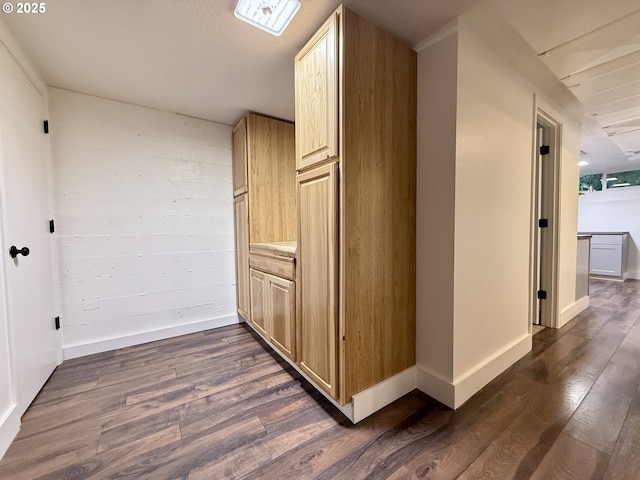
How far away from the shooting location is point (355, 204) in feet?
4.71

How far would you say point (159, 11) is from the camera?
1.41 m

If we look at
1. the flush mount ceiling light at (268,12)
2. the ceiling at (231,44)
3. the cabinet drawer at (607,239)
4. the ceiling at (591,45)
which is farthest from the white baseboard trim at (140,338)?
the cabinet drawer at (607,239)

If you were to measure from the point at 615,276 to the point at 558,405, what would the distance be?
5.43m

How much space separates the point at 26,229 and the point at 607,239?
8193mm

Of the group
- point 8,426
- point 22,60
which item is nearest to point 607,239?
point 8,426

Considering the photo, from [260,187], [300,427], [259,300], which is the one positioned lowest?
[300,427]

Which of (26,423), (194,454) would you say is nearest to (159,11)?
(194,454)

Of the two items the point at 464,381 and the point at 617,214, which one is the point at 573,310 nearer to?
the point at 464,381

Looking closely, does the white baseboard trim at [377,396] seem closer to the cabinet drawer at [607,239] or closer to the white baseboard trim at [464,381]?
the white baseboard trim at [464,381]

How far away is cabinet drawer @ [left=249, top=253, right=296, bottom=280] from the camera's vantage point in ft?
6.09

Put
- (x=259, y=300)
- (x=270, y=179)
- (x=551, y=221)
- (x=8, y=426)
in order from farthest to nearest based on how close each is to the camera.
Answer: (x=270, y=179) < (x=551, y=221) < (x=259, y=300) < (x=8, y=426)

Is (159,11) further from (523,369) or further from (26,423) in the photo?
(523,369)

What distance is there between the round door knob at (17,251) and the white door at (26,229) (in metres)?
0.03

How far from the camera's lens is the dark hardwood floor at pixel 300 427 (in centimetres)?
118
